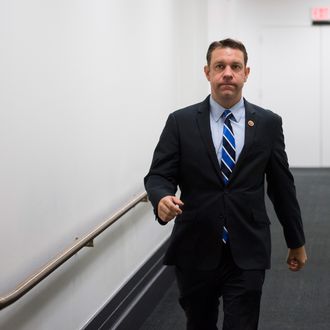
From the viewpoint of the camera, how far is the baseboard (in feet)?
10.2

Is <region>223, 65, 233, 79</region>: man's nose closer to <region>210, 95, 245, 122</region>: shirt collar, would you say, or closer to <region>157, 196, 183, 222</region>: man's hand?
<region>210, 95, 245, 122</region>: shirt collar

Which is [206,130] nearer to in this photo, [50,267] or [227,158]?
[227,158]

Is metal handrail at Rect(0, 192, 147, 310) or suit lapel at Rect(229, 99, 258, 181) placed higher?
suit lapel at Rect(229, 99, 258, 181)

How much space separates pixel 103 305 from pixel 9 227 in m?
1.14

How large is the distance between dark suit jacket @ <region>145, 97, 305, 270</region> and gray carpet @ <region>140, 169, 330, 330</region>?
1.39 m

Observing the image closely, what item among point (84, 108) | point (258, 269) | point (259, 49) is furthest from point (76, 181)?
point (259, 49)

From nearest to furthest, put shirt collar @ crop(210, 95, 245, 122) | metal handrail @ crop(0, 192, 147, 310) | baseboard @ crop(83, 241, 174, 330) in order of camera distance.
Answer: metal handrail @ crop(0, 192, 147, 310) → shirt collar @ crop(210, 95, 245, 122) → baseboard @ crop(83, 241, 174, 330)

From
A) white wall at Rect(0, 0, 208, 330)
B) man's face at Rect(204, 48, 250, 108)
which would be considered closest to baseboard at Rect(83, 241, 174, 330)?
white wall at Rect(0, 0, 208, 330)

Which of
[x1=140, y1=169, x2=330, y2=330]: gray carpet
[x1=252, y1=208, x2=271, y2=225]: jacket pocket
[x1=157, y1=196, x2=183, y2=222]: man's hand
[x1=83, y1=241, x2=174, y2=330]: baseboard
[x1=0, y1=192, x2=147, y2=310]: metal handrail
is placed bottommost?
[x1=140, y1=169, x2=330, y2=330]: gray carpet

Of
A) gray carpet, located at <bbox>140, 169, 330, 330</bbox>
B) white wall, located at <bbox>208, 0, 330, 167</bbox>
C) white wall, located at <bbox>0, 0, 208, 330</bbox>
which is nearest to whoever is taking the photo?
white wall, located at <bbox>0, 0, 208, 330</bbox>

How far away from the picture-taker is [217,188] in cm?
227

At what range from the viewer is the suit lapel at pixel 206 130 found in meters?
2.26

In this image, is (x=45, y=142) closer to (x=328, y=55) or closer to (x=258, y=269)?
(x=258, y=269)

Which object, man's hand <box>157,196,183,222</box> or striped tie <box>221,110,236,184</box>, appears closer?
man's hand <box>157,196,183,222</box>
